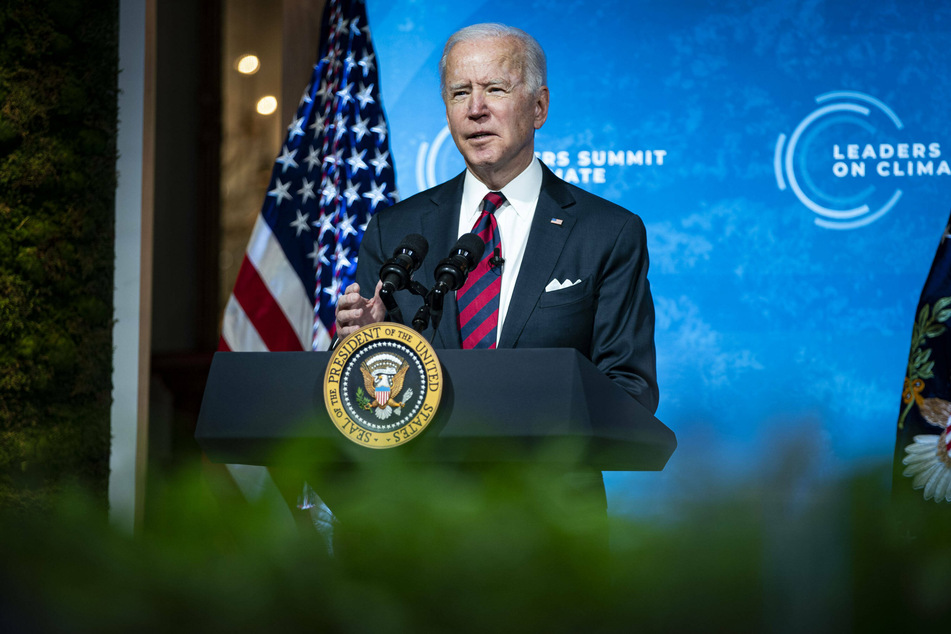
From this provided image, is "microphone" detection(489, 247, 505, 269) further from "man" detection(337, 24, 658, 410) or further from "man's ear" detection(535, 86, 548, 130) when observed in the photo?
"man's ear" detection(535, 86, 548, 130)

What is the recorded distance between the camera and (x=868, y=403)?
352cm

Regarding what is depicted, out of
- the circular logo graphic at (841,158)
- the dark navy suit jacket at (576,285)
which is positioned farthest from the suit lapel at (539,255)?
the circular logo graphic at (841,158)

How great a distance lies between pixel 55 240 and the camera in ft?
10.8

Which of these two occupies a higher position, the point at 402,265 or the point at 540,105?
the point at 540,105

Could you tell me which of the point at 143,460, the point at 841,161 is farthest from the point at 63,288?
the point at 841,161

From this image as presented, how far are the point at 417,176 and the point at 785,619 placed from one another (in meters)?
3.59

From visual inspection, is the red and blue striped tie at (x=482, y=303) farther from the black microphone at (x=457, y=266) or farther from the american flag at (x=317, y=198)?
the american flag at (x=317, y=198)

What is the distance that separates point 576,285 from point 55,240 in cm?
245

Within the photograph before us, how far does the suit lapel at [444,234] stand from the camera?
1.52 meters

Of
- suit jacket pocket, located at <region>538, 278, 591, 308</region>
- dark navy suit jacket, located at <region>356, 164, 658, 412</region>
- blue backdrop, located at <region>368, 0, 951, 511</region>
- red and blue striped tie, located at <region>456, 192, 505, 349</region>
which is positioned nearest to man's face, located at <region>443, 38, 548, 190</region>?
dark navy suit jacket, located at <region>356, 164, 658, 412</region>

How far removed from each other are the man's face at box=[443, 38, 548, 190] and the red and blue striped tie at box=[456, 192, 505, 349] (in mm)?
219

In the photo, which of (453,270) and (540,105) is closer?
(453,270)

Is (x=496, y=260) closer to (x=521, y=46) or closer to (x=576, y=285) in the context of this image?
(x=576, y=285)

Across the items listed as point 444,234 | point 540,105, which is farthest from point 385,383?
point 540,105
